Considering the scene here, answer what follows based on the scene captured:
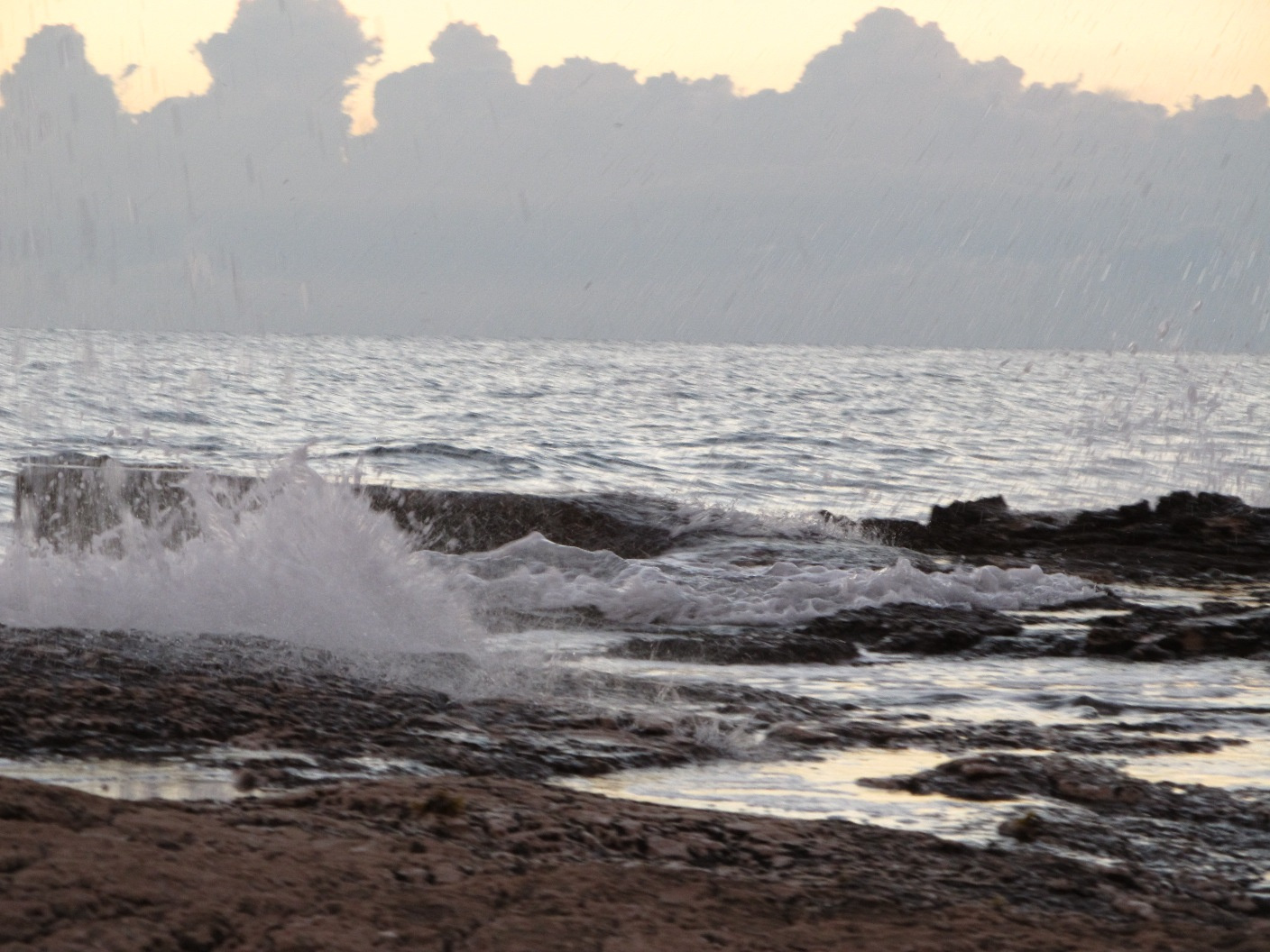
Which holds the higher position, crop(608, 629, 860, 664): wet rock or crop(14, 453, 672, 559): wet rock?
crop(14, 453, 672, 559): wet rock

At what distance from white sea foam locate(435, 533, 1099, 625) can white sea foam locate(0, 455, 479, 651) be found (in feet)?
3.89

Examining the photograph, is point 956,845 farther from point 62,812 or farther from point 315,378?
point 315,378

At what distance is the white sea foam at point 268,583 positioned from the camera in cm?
568

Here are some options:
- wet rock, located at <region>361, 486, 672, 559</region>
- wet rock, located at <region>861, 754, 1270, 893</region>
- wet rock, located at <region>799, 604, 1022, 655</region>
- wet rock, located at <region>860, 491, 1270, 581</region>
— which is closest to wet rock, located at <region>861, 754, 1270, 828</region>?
wet rock, located at <region>861, 754, 1270, 893</region>

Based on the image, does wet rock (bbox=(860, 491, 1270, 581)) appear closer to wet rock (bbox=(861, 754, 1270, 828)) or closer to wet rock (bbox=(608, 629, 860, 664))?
wet rock (bbox=(608, 629, 860, 664))

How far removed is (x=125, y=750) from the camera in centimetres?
362

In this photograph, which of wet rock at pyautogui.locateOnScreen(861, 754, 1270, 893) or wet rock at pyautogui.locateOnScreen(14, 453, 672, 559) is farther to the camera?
wet rock at pyautogui.locateOnScreen(14, 453, 672, 559)

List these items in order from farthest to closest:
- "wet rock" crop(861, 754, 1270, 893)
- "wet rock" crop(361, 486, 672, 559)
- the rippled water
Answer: the rippled water
"wet rock" crop(361, 486, 672, 559)
"wet rock" crop(861, 754, 1270, 893)

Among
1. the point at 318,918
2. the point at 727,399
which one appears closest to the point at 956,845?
the point at 318,918

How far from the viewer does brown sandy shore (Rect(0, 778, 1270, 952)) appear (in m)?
2.29

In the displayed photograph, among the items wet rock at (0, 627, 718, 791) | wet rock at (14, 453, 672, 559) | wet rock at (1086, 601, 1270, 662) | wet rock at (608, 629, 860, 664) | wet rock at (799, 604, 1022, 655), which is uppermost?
wet rock at (14, 453, 672, 559)

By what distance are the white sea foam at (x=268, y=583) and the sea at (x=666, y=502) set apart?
0.7 inches

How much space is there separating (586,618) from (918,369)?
5588 centimetres

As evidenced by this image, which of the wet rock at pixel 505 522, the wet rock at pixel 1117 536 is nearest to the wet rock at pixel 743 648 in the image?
the wet rock at pixel 505 522
